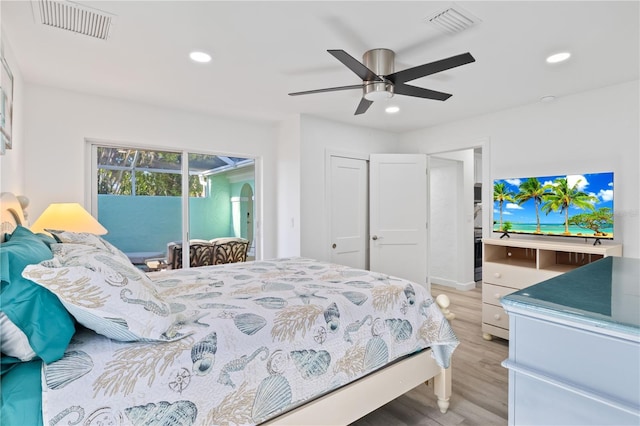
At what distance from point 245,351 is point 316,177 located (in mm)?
2889

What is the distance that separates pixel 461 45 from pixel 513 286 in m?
2.27

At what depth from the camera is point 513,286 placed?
3.11m

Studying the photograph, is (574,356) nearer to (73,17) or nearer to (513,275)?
(513,275)

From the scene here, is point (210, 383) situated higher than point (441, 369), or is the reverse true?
point (210, 383)

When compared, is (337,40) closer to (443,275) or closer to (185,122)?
(185,122)

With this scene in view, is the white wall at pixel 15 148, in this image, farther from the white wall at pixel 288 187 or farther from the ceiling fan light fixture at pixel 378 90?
the white wall at pixel 288 187

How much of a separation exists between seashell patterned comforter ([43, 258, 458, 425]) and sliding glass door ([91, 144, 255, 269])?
1609mm

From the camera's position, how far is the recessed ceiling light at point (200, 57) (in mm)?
2357

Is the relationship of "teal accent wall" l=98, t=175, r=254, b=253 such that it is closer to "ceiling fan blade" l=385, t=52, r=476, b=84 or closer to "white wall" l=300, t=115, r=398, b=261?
"white wall" l=300, t=115, r=398, b=261

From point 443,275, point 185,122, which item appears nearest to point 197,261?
point 185,122

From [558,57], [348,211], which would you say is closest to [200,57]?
[348,211]

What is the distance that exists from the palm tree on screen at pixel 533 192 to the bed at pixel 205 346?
1.95m

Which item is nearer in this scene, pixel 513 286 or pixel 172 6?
pixel 172 6

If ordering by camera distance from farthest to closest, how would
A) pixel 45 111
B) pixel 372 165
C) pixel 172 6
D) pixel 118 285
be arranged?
pixel 372 165, pixel 45 111, pixel 172 6, pixel 118 285
